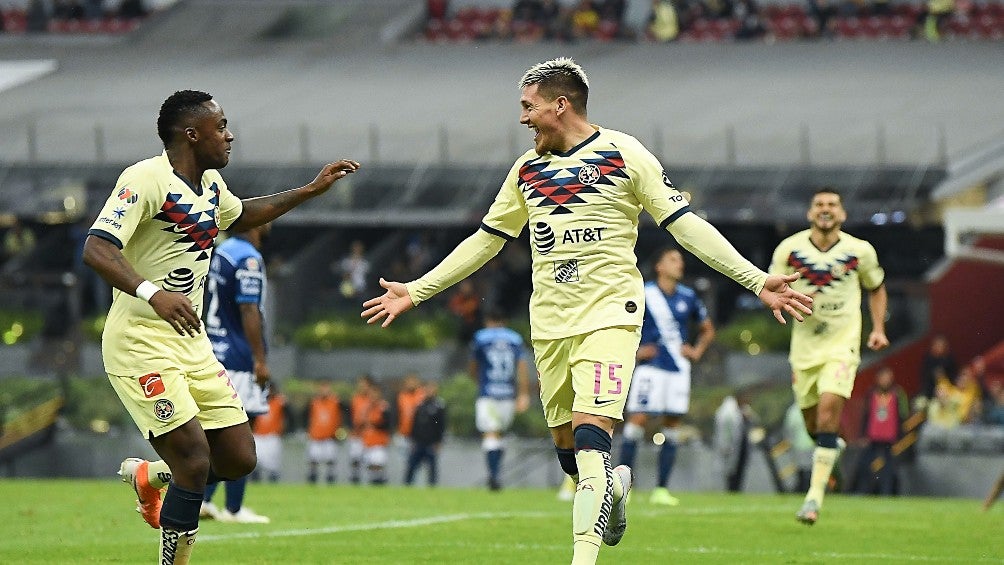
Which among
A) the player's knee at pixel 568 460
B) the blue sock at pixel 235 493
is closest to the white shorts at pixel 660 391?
the blue sock at pixel 235 493

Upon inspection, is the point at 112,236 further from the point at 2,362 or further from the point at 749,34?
the point at 749,34

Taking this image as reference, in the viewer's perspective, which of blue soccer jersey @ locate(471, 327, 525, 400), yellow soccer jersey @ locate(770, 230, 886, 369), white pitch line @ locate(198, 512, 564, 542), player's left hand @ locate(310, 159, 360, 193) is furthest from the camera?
blue soccer jersey @ locate(471, 327, 525, 400)

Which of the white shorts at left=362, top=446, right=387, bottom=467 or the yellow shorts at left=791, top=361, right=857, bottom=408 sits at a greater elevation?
the yellow shorts at left=791, top=361, right=857, bottom=408

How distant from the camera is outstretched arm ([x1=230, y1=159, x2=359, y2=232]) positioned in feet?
29.6

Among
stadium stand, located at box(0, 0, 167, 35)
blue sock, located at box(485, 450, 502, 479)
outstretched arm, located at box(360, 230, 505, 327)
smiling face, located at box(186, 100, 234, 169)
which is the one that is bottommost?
blue sock, located at box(485, 450, 502, 479)

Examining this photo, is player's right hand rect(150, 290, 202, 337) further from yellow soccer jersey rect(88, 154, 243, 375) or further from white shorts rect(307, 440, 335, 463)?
white shorts rect(307, 440, 335, 463)

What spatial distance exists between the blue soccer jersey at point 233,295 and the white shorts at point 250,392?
0.06 meters

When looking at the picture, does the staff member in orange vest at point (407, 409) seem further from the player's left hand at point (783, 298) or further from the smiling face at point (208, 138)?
the player's left hand at point (783, 298)

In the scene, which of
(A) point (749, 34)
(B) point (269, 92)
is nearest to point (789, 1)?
(A) point (749, 34)

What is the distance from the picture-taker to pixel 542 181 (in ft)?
29.3

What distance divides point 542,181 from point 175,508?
2.47 m

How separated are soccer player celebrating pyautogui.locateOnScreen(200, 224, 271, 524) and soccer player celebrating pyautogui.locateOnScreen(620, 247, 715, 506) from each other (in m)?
4.58

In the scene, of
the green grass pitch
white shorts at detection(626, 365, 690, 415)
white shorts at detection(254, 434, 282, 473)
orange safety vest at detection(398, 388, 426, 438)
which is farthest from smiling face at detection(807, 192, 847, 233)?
white shorts at detection(254, 434, 282, 473)

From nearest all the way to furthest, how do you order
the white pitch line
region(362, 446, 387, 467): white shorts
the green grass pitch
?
the green grass pitch
the white pitch line
region(362, 446, 387, 467): white shorts
